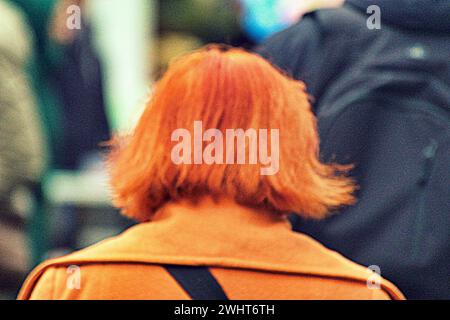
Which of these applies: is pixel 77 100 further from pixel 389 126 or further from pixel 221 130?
pixel 221 130

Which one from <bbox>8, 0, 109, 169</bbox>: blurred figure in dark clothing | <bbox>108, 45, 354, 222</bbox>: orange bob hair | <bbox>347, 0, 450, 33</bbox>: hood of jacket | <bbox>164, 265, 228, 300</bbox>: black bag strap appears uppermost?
<bbox>347, 0, 450, 33</bbox>: hood of jacket

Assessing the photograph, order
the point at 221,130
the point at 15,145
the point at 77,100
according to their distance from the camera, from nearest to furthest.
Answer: the point at 221,130 → the point at 15,145 → the point at 77,100

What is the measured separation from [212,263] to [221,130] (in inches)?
10.5

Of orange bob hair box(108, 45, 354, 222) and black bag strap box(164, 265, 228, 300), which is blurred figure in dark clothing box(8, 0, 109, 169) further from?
black bag strap box(164, 265, 228, 300)

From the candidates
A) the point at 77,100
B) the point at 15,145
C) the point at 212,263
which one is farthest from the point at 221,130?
the point at 77,100

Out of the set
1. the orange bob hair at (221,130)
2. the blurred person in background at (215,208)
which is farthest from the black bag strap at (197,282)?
the orange bob hair at (221,130)

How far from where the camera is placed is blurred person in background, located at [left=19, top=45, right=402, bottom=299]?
210 centimetres

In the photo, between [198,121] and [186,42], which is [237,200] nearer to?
[198,121]

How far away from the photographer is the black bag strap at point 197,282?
2088 millimetres

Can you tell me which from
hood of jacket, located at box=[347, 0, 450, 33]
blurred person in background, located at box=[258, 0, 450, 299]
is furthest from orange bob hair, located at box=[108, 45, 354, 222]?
hood of jacket, located at box=[347, 0, 450, 33]

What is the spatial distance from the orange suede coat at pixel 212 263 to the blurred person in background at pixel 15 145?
1026 mm

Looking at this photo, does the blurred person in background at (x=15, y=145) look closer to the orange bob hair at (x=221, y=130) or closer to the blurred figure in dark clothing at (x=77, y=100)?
the blurred figure in dark clothing at (x=77, y=100)

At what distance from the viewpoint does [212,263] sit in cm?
210

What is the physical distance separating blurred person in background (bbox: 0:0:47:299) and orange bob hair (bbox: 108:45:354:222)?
941mm
